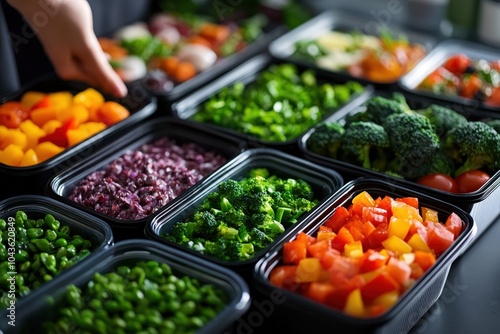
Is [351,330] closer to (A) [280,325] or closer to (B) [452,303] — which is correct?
(A) [280,325]

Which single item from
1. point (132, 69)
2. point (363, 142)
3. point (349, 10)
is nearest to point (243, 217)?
point (363, 142)

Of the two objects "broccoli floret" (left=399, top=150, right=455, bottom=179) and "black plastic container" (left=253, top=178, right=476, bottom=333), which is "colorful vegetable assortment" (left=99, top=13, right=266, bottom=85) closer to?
"broccoli floret" (left=399, top=150, right=455, bottom=179)

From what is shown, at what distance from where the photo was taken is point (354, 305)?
185 cm

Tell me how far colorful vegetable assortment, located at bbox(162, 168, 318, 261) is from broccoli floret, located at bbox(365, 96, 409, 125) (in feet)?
1.62

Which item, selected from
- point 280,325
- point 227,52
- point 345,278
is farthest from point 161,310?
point 227,52

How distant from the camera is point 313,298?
190cm

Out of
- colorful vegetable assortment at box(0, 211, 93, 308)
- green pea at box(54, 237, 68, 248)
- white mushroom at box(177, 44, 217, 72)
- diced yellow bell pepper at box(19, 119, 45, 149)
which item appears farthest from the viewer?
white mushroom at box(177, 44, 217, 72)

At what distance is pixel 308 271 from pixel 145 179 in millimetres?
781

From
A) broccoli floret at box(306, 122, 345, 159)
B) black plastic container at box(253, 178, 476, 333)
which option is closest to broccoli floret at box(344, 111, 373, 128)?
broccoli floret at box(306, 122, 345, 159)

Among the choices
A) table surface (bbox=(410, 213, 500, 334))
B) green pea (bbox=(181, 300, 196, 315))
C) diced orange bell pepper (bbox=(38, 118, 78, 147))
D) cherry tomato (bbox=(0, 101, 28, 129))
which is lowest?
table surface (bbox=(410, 213, 500, 334))

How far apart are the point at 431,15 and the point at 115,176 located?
2033 mm

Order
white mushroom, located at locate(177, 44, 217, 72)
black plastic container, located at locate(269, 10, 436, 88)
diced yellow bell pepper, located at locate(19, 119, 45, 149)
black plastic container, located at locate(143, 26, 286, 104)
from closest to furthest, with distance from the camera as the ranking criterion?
1. diced yellow bell pepper, located at locate(19, 119, 45, 149)
2. black plastic container, located at locate(143, 26, 286, 104)
3. white mushroom, located at locate(177, 44, 217, 72)
4. black plastic container, located at locate(269, 10, 436, 88)

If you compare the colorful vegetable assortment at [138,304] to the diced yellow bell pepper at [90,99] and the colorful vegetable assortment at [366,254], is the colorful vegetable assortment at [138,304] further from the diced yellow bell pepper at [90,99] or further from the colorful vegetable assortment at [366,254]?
the diced yellow bell pepper at [90,99]

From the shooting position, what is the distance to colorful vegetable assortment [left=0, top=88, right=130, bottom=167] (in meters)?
Result: 2.62
